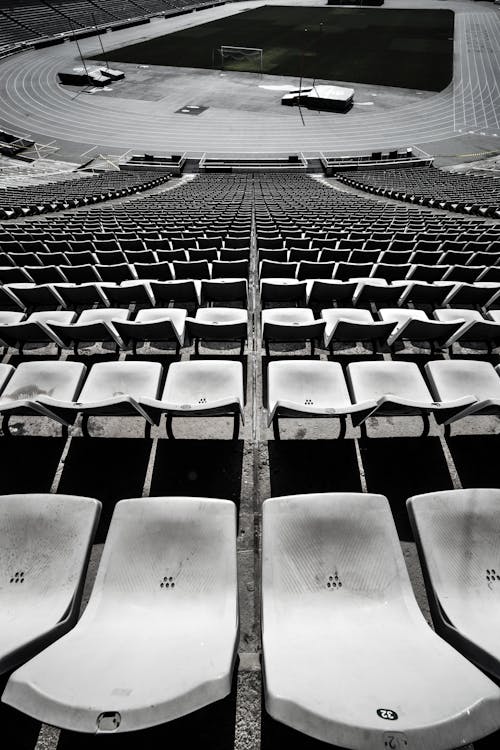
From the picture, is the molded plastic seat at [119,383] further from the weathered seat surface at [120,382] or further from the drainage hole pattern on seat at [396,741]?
the drainage hole pattern on seat at [396,741]

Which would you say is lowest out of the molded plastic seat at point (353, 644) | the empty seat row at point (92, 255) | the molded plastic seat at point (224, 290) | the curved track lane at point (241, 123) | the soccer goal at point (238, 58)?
the molded plastic seat at point (353, 644)

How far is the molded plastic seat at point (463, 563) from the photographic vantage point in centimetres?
196

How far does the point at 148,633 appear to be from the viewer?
195 centimetres

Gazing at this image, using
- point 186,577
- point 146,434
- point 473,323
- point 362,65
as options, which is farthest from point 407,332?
point 362,65

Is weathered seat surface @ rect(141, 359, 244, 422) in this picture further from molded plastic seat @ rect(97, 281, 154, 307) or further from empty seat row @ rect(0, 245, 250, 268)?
empty seat row @ rect(0, 245, 250, 268)

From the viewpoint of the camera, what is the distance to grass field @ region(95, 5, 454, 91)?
34.6 meters

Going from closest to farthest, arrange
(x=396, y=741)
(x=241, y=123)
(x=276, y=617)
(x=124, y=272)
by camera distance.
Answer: (x=396, y=741) < (x=276, y=617) < (x=124, y=272) < (x=241, y=123)

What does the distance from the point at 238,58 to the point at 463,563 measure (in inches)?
2004

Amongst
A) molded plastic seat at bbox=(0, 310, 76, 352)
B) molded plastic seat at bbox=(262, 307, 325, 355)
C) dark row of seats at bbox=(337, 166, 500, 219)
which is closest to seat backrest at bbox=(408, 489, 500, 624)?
molded plastic seat at bbox=(262, 307, 325, 355)

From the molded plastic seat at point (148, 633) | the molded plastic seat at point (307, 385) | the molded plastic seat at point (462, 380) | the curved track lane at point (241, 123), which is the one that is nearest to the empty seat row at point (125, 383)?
the molded plastic seat at point (307, 385)

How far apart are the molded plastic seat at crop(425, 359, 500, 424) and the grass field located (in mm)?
38015

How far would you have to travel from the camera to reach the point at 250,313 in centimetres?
575

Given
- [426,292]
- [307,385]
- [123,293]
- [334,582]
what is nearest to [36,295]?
[123,293]

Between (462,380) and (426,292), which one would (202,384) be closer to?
(462,380)
